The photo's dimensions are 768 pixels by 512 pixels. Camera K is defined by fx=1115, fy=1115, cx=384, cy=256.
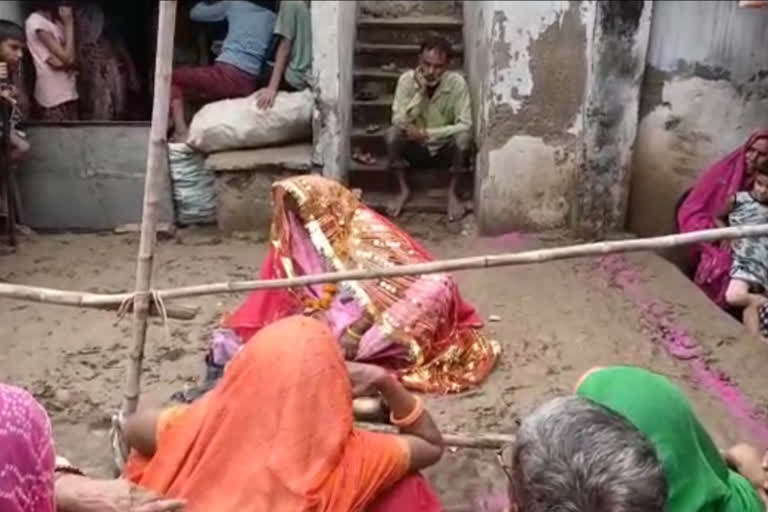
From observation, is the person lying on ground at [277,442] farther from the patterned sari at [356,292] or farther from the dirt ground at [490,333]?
the patterned sari at [356,292]

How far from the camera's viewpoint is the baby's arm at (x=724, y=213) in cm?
604

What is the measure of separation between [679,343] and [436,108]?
2.76 metres

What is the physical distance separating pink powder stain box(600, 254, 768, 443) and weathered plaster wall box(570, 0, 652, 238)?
0.48 m

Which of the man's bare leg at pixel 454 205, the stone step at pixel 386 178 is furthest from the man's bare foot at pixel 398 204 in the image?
the man's bare leg at pixel 454 205

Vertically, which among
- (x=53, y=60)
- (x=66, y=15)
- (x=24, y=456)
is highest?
(x=66, y=15)

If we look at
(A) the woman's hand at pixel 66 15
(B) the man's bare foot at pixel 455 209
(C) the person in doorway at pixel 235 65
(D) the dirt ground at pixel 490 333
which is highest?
(A) the woman's hand at pixel 66 15

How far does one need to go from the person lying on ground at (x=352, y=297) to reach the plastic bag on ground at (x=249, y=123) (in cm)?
243

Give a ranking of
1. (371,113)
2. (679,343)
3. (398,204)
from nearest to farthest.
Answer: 1. (679,343)
2. (398,204)
3. (371,113)

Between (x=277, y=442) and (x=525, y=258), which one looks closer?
(x=277, y=442)

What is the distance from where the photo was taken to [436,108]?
7500 mm

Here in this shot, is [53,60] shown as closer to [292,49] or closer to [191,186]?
[191,186]

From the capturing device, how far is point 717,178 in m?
6.36

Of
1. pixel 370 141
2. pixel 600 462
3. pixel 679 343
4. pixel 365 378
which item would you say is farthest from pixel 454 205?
pixel 600 462

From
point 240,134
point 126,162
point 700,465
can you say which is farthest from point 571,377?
point 126,162
